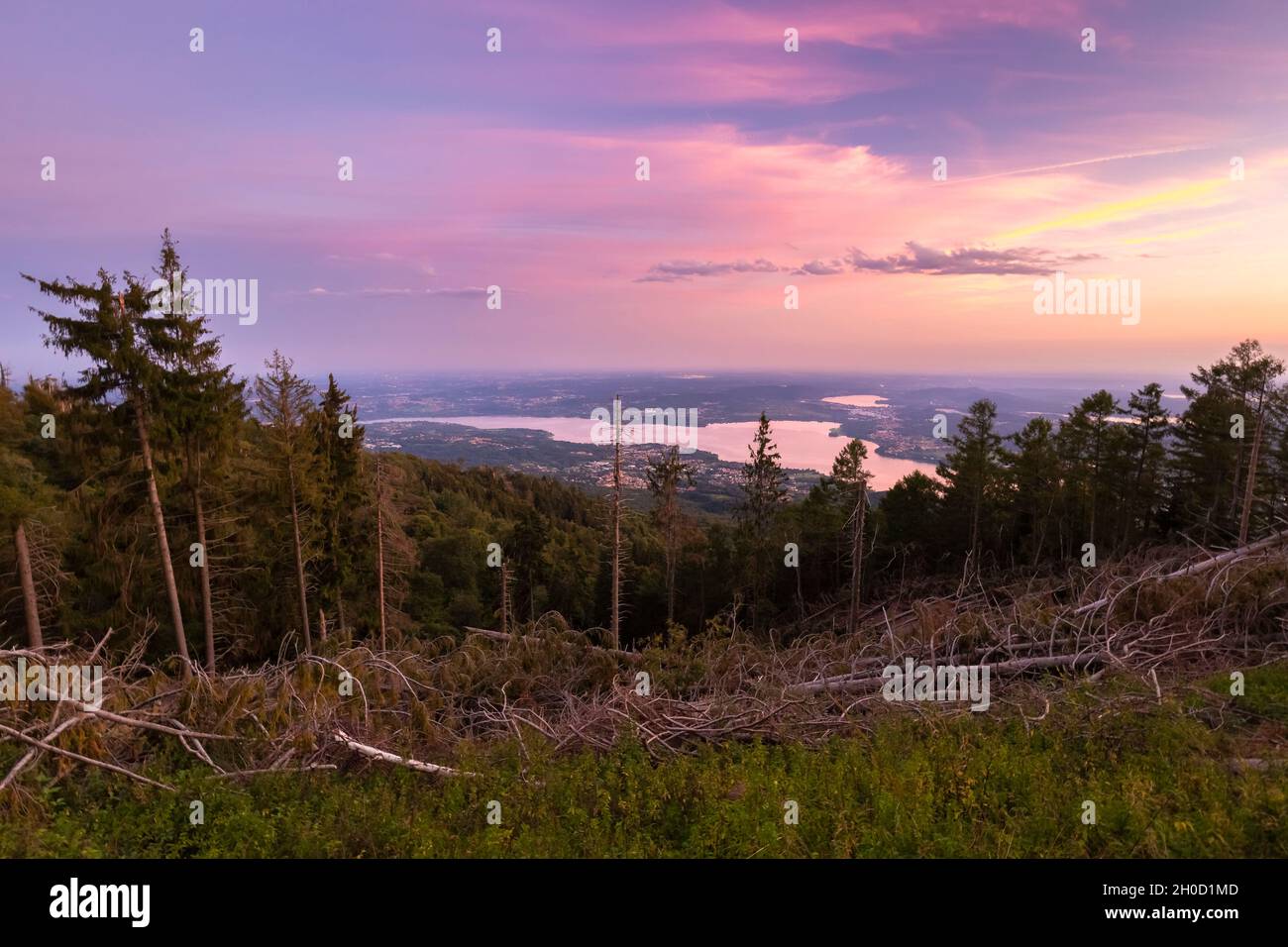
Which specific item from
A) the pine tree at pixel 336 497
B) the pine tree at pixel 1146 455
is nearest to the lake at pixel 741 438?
the pine tree at pixel 1146 455

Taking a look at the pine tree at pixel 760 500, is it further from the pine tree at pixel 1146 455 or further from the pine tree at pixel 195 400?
the pine tree at pixel 195 400

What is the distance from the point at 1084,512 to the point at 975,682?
2975 cm

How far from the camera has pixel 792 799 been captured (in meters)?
5.84

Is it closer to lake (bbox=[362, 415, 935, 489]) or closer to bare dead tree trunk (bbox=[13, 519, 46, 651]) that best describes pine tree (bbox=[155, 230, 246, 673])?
bare dead tree trunk (bbox=[13, 519, 46, 651])

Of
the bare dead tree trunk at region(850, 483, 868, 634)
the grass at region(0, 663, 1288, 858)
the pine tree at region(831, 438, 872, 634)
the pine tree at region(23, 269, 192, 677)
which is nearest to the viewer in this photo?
the grass at region(0, 663, 1288, 858)

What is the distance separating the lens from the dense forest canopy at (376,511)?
18.4m

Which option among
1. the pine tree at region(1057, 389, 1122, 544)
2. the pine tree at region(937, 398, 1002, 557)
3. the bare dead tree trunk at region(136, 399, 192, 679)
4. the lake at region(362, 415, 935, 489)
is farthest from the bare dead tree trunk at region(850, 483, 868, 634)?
the bare dead tree trunk at region(136, 399, 192, 679)

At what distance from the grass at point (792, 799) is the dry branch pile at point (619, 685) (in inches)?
17.9

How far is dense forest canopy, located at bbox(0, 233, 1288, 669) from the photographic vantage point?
60.5 ft
